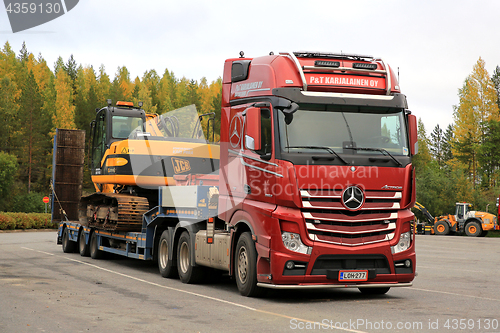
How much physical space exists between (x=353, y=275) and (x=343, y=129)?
2.58 m

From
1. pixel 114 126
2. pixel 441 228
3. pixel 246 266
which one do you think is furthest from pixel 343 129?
pixel 441 228

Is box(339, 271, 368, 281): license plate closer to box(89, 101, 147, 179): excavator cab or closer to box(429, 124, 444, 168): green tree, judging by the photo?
box(89, 101, 147, 179): excavator cab

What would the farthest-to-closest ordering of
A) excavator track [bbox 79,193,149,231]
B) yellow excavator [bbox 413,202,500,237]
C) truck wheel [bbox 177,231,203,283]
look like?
yellow excavator [bbox 413,202,500,237]
excavator track [bbox 79,193,149,231]
truck wheel [bbox 177,231,203,283]

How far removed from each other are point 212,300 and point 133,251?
6253 millimetres

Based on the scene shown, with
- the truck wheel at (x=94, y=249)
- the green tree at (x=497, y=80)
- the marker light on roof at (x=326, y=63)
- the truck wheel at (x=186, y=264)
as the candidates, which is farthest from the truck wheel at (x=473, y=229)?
the marker light on roof at (x=326, y=63)

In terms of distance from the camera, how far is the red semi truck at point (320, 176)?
10031 mm

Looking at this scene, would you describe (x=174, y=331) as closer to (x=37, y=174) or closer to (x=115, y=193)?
(x=115, y=193)

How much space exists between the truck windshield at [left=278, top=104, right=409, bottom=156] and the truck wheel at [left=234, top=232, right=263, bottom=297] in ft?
6.34

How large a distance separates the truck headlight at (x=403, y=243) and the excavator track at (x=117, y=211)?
7723 millimetres

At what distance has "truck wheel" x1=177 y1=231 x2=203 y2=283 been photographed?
515 inches

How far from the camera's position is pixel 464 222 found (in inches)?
1722

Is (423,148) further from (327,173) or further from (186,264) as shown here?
(327,173)

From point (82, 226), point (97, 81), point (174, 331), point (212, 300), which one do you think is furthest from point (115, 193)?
point (97, 81)

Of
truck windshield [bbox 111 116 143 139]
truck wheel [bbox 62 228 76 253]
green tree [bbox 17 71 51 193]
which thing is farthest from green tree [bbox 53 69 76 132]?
truck windshield [bbox 111 116 143 139]
